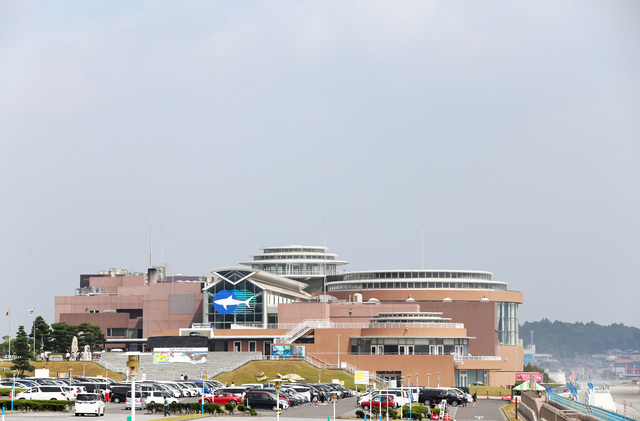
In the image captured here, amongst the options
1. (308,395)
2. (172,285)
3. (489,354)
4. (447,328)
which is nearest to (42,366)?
(172,285)

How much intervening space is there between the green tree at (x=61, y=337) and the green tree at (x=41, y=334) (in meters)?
0.75

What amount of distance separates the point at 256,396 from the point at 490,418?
21.7 metres

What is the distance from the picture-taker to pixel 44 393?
284 ft

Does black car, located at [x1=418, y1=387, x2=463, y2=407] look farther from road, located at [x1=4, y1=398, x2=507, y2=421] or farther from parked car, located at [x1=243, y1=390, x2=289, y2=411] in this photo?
parked car, located at [x1=243, y1=390, x2=289, y2=411]

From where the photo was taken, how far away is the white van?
282 feet

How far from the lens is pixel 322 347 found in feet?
464

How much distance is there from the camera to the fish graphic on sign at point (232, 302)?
152 m

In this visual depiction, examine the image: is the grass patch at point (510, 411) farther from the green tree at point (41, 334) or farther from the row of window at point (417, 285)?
the green tree at point (41, 334)

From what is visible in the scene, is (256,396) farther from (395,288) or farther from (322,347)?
(395,288)

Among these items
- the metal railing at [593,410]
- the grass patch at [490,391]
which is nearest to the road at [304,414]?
the metal railing at [593,410]

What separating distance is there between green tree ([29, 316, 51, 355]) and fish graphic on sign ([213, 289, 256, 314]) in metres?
26.0

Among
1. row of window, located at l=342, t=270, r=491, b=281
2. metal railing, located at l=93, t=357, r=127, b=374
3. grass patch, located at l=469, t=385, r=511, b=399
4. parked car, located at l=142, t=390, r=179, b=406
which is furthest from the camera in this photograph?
row of window, located at l=342, t=270, r=491, b=281

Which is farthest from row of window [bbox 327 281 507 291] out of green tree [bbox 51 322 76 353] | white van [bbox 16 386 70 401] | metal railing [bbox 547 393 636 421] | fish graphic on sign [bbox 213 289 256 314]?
white van [bbox 16 386 70 401]

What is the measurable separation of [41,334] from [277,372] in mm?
41945
